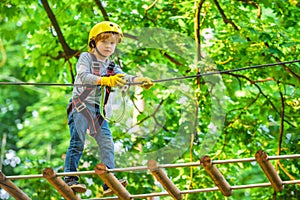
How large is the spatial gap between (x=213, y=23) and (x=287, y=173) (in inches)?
63.7

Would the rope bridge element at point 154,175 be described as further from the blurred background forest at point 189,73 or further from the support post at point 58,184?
the blurred background forest at point 189,73

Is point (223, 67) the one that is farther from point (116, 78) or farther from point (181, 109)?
point (116, 78)

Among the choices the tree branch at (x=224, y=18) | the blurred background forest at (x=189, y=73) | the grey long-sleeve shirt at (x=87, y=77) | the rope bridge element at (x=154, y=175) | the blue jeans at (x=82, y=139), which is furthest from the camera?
the blurred background forest at (x=189, y=73)

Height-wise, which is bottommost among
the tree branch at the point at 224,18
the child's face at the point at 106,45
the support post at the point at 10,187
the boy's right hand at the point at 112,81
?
the support post at the point at 10,187

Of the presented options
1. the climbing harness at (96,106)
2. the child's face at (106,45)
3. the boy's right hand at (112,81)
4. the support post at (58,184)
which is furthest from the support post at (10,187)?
the child's face at (106,45)

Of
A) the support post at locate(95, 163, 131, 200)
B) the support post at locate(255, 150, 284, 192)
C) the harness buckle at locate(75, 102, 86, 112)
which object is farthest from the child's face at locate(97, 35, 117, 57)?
the support post at locate(255, 150, 284, 192)

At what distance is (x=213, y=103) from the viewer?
8.55 m

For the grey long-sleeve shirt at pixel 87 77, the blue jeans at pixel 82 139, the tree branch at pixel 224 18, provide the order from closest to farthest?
the grey long-sleeve shirt at pixel 87 77
the blue jeans at pixel 82 139
the tree branch at pixel 224 18

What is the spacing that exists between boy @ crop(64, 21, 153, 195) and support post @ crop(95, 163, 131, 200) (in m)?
0.13

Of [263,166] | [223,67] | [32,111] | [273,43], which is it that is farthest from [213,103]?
[32,111]

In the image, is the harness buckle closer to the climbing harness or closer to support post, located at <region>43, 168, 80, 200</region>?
the climbing harness

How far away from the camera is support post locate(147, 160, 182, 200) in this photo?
18.7ft

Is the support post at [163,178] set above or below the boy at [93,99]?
below

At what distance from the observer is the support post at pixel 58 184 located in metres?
5.70
